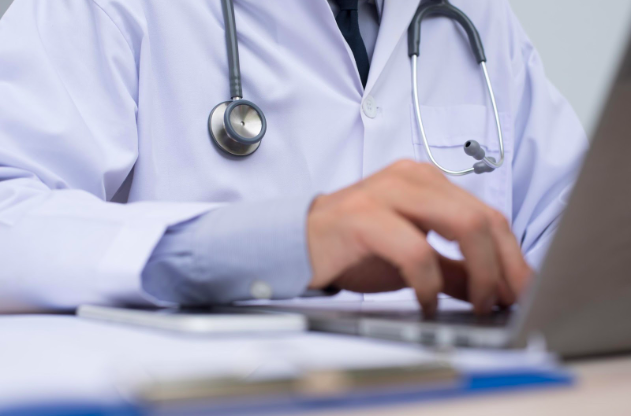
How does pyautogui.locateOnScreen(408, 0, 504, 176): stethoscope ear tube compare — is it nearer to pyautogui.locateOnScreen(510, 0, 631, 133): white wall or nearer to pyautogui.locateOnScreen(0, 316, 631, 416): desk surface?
pyautogui.locateOnScreen(0, 316, 631, 416): desk surface

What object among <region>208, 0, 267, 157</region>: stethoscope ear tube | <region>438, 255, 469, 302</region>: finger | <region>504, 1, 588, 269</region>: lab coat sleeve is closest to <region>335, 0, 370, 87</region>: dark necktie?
<region>208, 0, 267, 157</region>: stethoscope ear tube

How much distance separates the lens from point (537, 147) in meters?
1.14

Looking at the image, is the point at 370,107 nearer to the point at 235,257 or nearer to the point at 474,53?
the point at 474,53

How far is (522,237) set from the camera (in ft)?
3.69

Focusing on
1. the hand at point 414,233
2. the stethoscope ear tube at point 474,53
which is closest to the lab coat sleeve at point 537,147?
the stethoscope ear tube at point 474,53

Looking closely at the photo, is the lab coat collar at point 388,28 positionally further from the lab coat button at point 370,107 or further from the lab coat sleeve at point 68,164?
the lab coat sleeve at point 68,164

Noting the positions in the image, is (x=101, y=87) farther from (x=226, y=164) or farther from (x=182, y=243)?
(x=182, y=243)

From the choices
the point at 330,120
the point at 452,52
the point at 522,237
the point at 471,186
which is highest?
the point at 452,52

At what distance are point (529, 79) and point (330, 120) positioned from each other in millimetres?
496

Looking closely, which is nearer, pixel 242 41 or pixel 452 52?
pixel 242 41

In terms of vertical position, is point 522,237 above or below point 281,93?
Answer: below

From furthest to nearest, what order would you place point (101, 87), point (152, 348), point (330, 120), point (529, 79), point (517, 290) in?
1. point (529, 79)
2. point (330, 120)
3. point (101, 87)
4. point (517, 290)
5. point (152, 348)

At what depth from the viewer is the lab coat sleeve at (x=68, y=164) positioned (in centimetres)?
54

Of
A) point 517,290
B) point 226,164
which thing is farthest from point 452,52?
point 517,290
